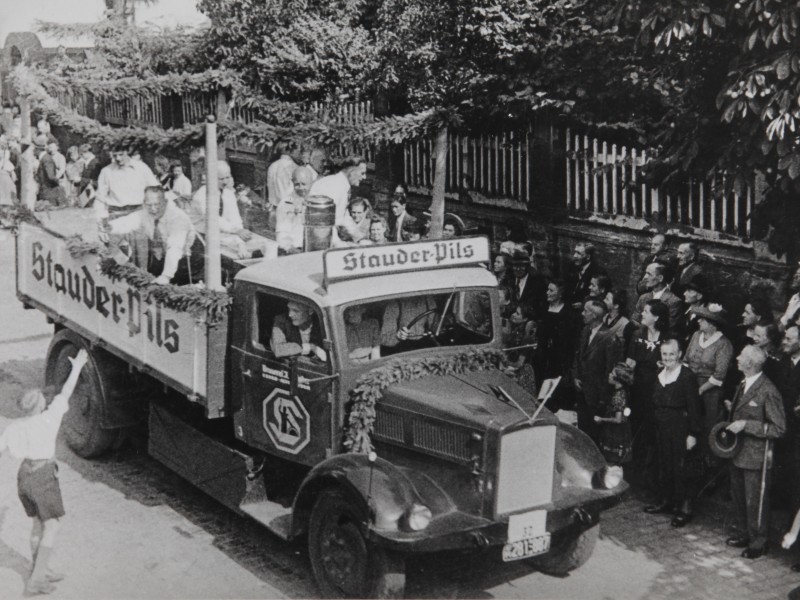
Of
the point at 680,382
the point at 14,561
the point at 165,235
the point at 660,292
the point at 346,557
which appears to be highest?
the point at 165,235

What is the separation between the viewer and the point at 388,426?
7492mm

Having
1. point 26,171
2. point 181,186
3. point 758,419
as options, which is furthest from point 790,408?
point 26,171

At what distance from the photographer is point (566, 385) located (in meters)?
10.2

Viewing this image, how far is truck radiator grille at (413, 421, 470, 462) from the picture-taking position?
707 centimetres

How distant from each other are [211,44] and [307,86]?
2238 mm

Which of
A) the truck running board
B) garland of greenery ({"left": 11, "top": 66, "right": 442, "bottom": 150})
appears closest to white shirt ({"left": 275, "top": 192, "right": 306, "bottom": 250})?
garland of greenery ({"left": 11, "top": 66, "right": 442, "bottom": 150})

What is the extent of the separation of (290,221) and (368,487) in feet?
13.1

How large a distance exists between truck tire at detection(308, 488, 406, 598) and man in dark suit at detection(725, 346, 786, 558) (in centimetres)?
274

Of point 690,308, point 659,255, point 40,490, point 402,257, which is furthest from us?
point 659,255

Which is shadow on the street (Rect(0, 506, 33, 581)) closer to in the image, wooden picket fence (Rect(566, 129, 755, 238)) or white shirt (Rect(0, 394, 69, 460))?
white shirt (Rect(0, 394, 69, 460))

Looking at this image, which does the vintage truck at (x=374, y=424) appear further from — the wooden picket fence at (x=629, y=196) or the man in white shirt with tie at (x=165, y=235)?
the wooden picket fence at (x=629, y=196)

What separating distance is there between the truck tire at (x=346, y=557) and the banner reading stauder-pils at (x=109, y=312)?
5.25ft

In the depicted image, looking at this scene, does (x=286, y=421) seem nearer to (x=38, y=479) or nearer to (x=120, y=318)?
(x=38, y=479)

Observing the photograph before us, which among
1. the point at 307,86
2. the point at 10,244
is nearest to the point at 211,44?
the point at 307,86
